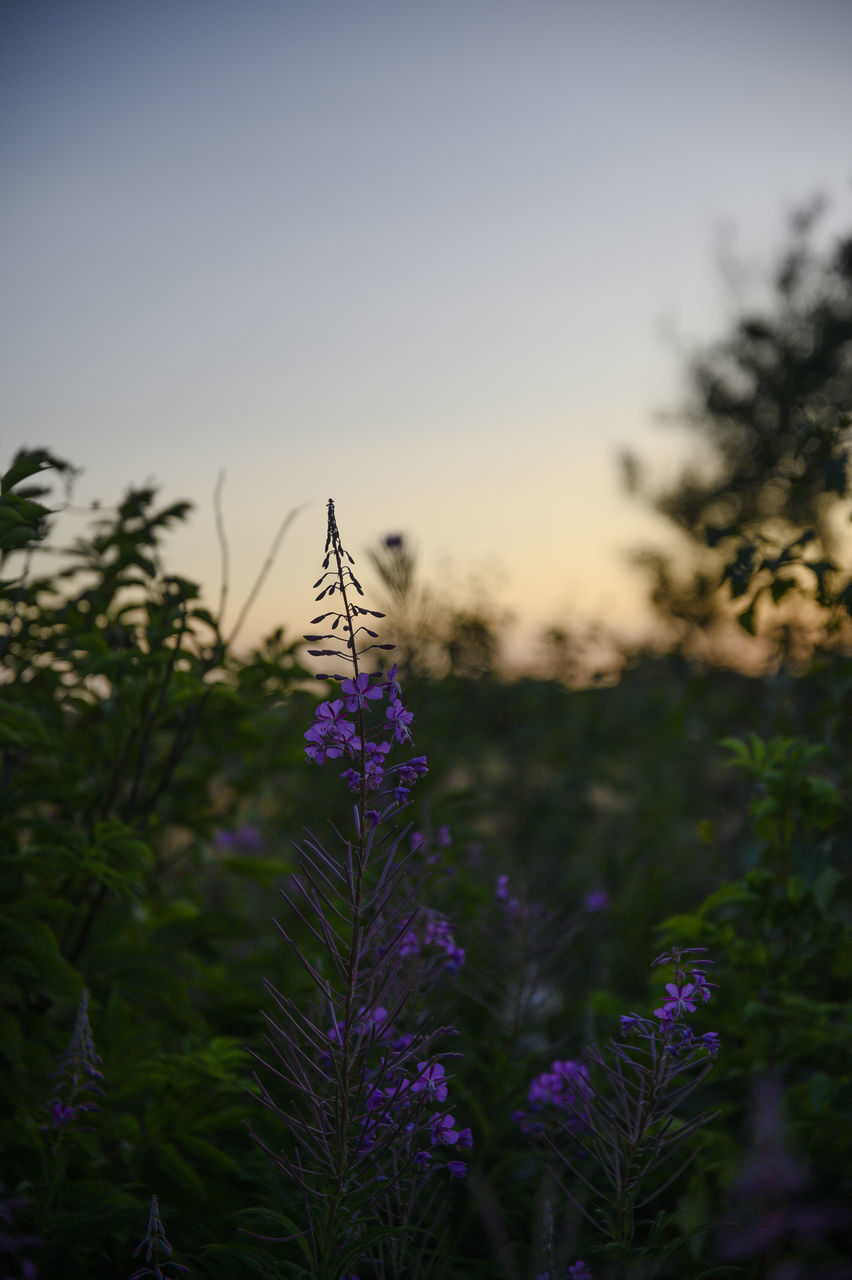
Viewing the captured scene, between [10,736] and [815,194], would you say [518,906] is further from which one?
[815,194]

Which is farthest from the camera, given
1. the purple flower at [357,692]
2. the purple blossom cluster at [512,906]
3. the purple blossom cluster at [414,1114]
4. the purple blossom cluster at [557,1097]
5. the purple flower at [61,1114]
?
the purple blossom cluster at [512,906]

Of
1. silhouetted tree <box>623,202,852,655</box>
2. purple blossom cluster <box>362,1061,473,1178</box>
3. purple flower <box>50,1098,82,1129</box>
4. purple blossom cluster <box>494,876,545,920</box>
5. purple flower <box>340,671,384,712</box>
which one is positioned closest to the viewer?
purple flower <box>340,671,384,712</box>

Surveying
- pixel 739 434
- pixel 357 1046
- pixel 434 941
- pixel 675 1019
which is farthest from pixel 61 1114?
pixel 739 434

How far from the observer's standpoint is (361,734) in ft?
4.23

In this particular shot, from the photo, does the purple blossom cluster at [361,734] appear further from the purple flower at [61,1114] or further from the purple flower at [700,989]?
the purple flower at [61,1114]

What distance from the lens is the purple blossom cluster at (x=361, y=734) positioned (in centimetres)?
131

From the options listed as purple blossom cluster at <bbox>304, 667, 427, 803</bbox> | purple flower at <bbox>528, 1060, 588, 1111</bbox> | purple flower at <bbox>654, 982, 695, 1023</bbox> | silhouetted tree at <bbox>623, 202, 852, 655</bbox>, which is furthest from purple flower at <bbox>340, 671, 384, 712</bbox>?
silhouetted tree at <bbox>623, 202, 852, 655</bbox>

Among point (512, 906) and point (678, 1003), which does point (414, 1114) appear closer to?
point (678, 1003)

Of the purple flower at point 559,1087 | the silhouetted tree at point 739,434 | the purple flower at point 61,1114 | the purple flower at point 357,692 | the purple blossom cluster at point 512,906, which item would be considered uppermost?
the silhouetted tree at point 739,434

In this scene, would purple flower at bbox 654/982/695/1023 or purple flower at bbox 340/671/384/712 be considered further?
purple flower at bbox 654/982/695/1023

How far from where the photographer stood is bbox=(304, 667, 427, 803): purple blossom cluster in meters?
1.31

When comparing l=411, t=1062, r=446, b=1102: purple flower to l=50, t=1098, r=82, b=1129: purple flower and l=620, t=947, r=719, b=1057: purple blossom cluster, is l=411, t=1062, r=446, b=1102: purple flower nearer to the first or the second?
l=620, t=947, r=719, b=1057: purple blossom cluster

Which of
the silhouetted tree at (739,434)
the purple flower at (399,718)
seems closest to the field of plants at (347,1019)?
the purple flower at (399,718)

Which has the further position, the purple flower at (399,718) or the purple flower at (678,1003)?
the purple flower at (678,1003)
